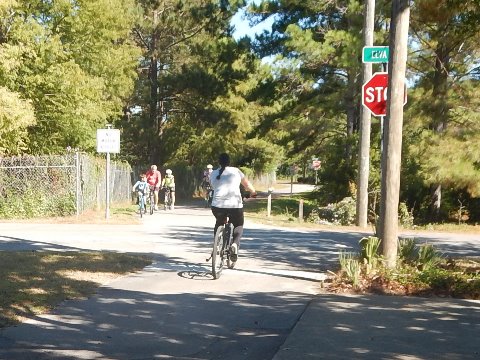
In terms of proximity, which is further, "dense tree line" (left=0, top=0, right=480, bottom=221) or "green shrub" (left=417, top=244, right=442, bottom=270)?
"dense tree line" (left=0, top=0, right=480, bottom=221)

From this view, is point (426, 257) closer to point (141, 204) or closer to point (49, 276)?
point (49, 276)

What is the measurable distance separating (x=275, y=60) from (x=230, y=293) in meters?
20.0

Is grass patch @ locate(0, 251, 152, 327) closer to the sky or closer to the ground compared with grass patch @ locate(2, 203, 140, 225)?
closer to the ground

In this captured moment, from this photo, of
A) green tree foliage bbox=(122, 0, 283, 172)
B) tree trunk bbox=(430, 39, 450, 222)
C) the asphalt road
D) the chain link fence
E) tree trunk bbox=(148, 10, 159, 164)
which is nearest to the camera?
the asphalt road

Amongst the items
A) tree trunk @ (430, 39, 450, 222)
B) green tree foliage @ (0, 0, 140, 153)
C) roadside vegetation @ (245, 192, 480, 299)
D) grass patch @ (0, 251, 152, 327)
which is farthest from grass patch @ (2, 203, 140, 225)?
tree trunk @ (430, 39, 450, 222)

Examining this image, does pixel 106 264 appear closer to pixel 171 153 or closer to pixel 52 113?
pixel 52 113

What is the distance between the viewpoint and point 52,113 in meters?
27.8

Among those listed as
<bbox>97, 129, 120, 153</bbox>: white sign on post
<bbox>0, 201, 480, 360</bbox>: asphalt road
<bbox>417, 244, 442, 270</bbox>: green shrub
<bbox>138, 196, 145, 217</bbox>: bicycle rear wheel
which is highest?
<bbox>97, 129, 120, 153</bbox>: white sign on post

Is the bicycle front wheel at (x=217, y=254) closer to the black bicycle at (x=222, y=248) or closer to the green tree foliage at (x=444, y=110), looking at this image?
the black bicycle at (x=222, y=248)

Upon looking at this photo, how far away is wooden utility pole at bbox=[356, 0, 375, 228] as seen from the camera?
667 inches

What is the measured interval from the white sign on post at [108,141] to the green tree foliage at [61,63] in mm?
7422

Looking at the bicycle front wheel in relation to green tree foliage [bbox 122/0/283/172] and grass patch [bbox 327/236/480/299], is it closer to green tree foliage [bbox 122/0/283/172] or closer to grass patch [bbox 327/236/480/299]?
grass patch [bbox 327/236/480/299]

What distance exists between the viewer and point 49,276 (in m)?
8.89

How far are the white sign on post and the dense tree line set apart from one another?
4485 millimetres
